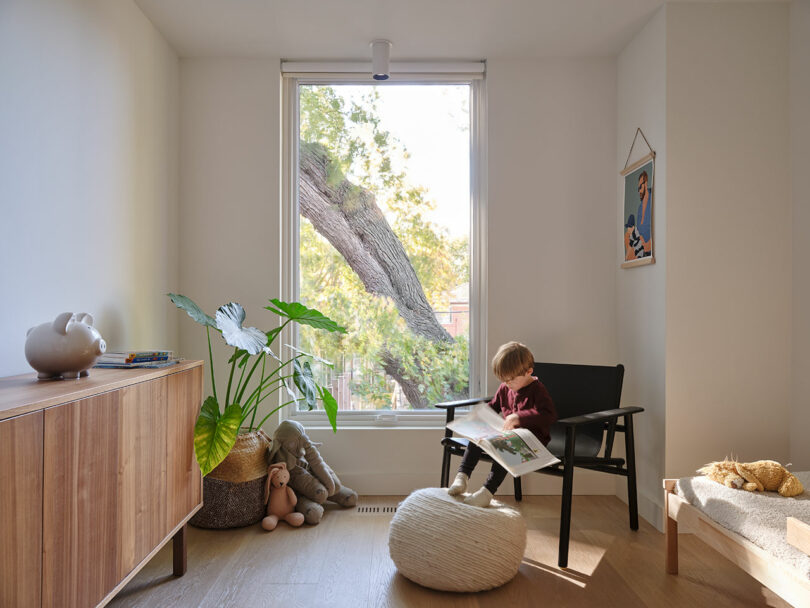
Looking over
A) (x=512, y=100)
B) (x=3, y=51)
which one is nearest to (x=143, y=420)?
(x=3, y=51)

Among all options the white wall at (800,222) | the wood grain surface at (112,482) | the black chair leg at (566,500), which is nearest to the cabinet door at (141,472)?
the wood grain surface at (112,482)

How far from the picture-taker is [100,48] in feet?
8.00

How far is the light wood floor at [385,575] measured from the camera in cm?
211

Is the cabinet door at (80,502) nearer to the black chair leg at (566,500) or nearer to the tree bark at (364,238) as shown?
the black chair leg at (566,500)

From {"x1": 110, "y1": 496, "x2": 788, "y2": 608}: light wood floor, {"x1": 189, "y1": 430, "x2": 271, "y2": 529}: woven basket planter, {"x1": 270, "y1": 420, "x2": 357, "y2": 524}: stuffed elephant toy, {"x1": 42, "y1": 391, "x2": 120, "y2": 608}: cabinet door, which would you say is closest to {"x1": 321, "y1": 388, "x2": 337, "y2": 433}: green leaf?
{"x1": 270, "y1": 420, "x2": 357, "y2": 524}: stuffed elephant toy

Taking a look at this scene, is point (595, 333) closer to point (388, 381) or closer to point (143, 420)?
point (388, 381)

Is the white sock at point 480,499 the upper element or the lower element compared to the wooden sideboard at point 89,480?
lower

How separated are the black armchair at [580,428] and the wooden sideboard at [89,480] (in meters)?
1.20

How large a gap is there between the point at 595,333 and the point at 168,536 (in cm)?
238

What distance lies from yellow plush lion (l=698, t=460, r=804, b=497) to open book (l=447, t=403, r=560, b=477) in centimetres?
60

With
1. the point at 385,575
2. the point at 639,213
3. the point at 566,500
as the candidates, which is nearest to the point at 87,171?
the point at 385,575

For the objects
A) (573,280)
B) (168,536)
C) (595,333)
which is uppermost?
(573,280)

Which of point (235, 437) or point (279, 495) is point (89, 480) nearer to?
point (235, 437)

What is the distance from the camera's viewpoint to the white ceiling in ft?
9.29
